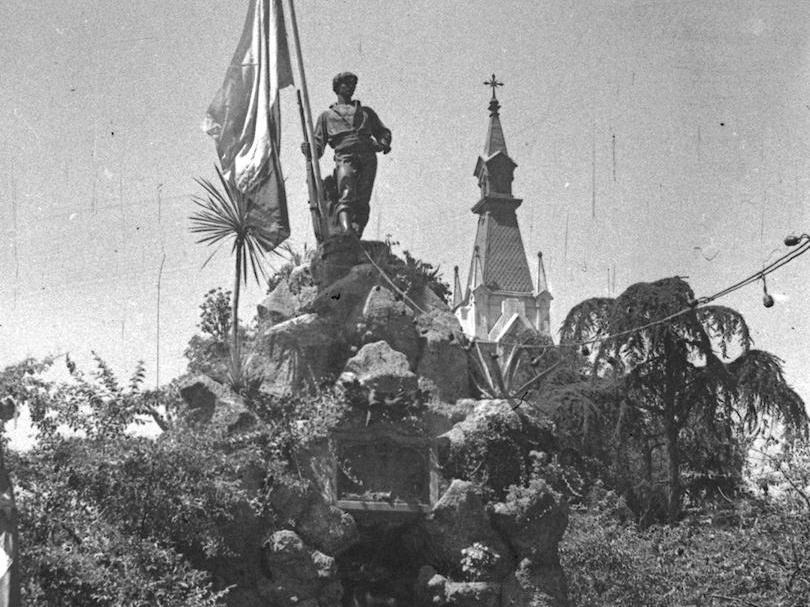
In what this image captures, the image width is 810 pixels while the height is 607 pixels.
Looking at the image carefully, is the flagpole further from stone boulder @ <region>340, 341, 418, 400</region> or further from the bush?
the bush

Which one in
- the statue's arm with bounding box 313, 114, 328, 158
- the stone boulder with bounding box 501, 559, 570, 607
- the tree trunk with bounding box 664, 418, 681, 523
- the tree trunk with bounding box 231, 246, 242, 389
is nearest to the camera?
the stone boulder with bounding box 501, 559, 570, 607

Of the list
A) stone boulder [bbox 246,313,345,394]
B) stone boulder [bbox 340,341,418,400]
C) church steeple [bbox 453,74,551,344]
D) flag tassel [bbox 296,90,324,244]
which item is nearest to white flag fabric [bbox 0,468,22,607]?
stone boulder [bbox 246,313,345,394]

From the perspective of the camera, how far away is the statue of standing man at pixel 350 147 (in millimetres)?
17219

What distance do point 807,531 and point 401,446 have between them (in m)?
5.79

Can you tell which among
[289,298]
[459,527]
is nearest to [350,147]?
[289,298]

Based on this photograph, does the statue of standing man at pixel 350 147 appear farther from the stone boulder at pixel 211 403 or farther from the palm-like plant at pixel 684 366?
the palm-like plant at pixel 684 366

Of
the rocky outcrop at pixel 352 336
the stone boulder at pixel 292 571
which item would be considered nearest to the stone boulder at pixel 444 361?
the rocky outcrop at pixel 352 336

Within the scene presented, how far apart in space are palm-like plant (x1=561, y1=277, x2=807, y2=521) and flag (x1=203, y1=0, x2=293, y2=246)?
9293mm

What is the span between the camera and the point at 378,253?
54.3 ft

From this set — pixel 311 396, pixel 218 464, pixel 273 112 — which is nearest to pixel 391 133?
pixel 273 112

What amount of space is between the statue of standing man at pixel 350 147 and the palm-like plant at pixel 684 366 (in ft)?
27.0

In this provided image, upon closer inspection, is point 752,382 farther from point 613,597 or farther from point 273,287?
point 273,287

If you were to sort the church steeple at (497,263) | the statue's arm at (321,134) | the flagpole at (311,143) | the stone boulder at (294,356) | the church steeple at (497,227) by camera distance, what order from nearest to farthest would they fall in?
the stone boulder at (294,356) → the flagpole at (311,143) → the statue's arm at (321,134) → the church steeple at (497,263) → the church steeple at (497,227)

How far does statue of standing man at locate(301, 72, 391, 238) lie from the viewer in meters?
17.2
